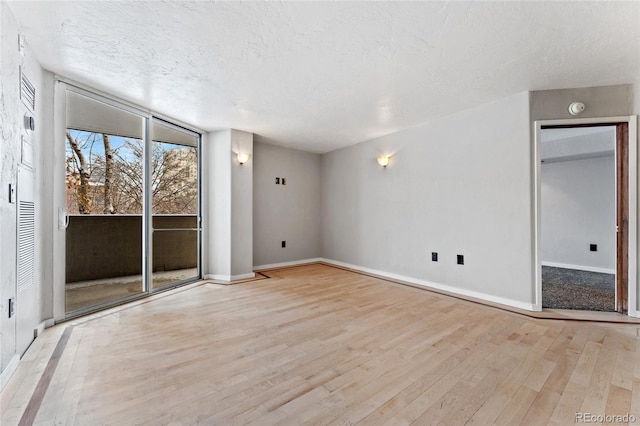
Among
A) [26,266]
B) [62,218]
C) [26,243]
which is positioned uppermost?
[62,218]

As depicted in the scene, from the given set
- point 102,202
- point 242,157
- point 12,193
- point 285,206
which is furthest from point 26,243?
point 285,206

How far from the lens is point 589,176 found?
17.6 ft

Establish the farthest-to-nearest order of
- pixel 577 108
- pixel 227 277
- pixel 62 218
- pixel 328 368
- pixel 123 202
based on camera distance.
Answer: pixel 227 277
pixel 123 202
pixel 577 108
pixel 62 218
pixel 328 368

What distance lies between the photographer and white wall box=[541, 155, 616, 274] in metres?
5.13

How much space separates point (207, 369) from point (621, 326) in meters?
3.92

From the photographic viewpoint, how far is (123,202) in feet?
13.5

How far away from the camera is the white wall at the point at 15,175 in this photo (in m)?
1.83

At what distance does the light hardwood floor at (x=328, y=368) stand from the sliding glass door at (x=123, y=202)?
122 centimetres

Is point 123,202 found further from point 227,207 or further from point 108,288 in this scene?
point 227,207

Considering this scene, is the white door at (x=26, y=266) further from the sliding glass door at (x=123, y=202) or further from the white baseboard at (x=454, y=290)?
the white baseboard at (x=454, y=290)

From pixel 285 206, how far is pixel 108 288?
10.9 feet

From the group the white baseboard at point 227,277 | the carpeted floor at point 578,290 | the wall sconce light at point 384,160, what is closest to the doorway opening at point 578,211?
the carpeted floor at point 578,290

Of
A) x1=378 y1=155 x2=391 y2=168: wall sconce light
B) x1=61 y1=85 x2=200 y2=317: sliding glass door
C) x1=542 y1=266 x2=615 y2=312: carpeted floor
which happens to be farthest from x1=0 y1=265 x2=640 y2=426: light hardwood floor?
x1=378 y1=155 x2=391 y2=168: wall sconce light

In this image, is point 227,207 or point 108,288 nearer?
point 108,288
